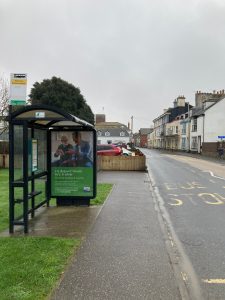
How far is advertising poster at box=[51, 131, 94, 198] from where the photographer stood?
30.1ft

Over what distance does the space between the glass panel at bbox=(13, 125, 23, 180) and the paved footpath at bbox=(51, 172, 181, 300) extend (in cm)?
192

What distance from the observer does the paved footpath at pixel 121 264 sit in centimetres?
411

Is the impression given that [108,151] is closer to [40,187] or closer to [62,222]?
[40,187]

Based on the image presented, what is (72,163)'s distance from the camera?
9203 mm

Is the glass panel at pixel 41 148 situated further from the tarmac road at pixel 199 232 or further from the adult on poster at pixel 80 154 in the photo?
the tarmac road at pixel 199 232

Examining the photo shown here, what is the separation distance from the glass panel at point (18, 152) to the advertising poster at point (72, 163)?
84.8 inches

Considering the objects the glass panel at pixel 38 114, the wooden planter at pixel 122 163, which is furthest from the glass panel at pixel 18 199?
the wooden planter at pixel 122 163

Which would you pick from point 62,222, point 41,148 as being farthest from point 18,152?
point 62,222

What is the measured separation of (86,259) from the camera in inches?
205

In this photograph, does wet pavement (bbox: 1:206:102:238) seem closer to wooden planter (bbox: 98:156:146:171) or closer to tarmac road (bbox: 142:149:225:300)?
tarmac road (bbox: 142:149:225:300)

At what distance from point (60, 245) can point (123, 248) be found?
1.07 metres

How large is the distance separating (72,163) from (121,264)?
4.55m

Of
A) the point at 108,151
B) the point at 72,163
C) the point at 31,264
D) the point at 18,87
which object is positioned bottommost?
the point at 31,264

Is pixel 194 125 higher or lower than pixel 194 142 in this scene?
higher
